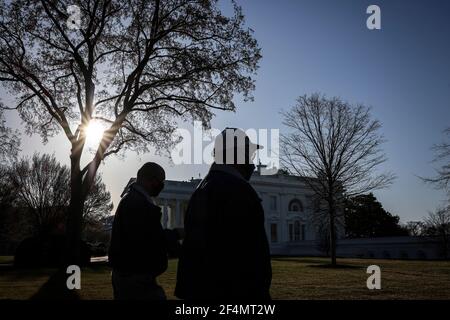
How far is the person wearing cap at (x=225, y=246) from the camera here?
122 inches

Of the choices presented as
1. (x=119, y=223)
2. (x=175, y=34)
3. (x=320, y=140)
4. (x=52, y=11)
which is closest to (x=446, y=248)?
(x=320, y=140)

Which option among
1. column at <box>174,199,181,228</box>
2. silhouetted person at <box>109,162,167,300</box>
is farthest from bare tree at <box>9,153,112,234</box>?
silhouetted person at <box>109,162,167,300</box>

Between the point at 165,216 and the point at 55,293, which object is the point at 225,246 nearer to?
the point at 55,293

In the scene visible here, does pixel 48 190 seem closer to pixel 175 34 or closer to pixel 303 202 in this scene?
pixel 175 34

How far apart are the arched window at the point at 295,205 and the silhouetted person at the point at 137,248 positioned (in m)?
87.6

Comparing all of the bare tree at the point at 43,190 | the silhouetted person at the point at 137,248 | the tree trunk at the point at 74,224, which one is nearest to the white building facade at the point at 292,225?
the bare tree at the point at 43,190

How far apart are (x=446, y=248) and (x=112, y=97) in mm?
38320

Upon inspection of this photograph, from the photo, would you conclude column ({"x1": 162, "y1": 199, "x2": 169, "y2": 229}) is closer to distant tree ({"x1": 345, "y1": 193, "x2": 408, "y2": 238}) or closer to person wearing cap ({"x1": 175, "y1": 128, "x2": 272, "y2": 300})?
distant tree ({"x1": 345, "y1": 193, "x2": 408, "y2": 238})

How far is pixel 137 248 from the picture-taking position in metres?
4.09

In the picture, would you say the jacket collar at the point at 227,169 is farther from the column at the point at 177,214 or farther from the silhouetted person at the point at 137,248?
the column at the point at 177,214

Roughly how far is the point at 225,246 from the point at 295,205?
89.9 metres

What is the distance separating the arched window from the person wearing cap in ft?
290

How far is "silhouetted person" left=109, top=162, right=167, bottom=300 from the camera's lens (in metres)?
Result: 4.10

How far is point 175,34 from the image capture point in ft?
69.4
